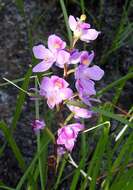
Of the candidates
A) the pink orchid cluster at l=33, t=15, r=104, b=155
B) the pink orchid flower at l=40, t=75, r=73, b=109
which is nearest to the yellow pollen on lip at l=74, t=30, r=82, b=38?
the pink orchid cluster at l=33, t=15, r=104, b=155

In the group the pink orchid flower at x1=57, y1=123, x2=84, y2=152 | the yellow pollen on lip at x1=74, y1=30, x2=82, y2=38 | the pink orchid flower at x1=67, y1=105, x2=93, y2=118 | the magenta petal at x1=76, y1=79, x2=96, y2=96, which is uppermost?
the yellow pollen on lip at x1=74, y1=30, x2=82, y2=38

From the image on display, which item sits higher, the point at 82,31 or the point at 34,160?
the point at 82,31

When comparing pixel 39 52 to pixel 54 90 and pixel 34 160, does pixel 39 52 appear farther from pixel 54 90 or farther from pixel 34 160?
pixel 34 160

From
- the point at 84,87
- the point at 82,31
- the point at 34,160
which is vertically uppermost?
the point at 82,31

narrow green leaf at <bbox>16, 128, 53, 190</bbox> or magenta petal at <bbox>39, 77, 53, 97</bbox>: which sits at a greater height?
magenta petal at <bbox>39, 77, 53, 97</bbox>

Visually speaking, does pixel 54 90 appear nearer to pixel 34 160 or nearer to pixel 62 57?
pixel 62 57

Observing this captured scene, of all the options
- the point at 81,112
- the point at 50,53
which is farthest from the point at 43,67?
the point at 81,112

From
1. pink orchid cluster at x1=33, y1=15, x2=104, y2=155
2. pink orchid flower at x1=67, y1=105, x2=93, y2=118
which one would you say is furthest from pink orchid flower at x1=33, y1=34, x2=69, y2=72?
pink orchid flower at x1=67, y1=105, x2=93, y2=118

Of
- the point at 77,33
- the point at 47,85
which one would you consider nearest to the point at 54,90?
the point at 47,85

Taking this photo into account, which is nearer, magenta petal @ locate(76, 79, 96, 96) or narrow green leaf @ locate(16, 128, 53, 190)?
magenta petal @ locate(76, 79, 96, 96)

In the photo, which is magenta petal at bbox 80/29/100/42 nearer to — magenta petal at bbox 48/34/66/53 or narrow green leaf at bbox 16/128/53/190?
magenta petal at bbox 48/34/66/53

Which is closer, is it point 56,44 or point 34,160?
point 56,44
